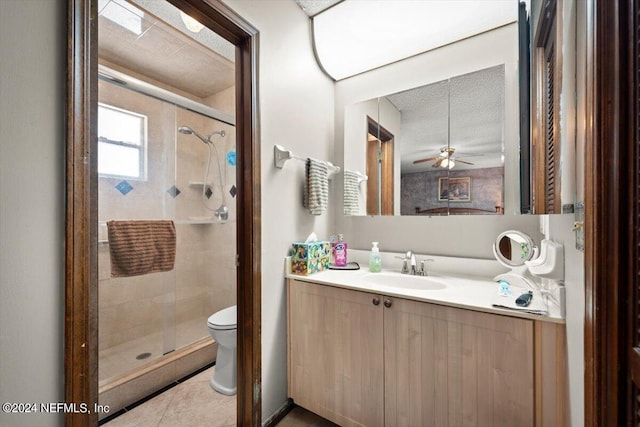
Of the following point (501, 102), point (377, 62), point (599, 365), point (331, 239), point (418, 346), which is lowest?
point (418, 346)

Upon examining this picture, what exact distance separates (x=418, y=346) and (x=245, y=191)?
106 cm

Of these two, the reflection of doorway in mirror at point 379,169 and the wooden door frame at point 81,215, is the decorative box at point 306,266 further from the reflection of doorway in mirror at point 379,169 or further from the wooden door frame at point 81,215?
the wooden door frame at point 81,215

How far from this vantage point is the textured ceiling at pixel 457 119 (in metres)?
1.46

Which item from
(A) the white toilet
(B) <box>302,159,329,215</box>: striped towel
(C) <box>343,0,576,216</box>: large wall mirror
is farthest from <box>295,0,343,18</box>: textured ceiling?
(A) the white toilet

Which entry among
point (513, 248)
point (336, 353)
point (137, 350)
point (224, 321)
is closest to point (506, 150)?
point (513, 248)

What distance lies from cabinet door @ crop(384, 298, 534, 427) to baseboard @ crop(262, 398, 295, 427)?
1.96 feet

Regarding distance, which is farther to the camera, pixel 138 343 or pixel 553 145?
pixel 138 343

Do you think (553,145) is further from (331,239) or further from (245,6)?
(245,6)

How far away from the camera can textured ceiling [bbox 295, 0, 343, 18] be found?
1611 millimetres

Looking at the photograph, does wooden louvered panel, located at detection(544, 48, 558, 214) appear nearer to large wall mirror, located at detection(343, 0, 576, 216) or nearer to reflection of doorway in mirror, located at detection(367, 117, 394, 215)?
large wall mirror, located at detection(343, 0, 576, 216)

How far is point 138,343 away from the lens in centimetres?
212

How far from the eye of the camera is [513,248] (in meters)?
1.25

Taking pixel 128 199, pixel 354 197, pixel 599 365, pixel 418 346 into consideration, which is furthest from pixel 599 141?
pixel 128 199

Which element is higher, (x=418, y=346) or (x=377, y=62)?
(x=377, y=62)
